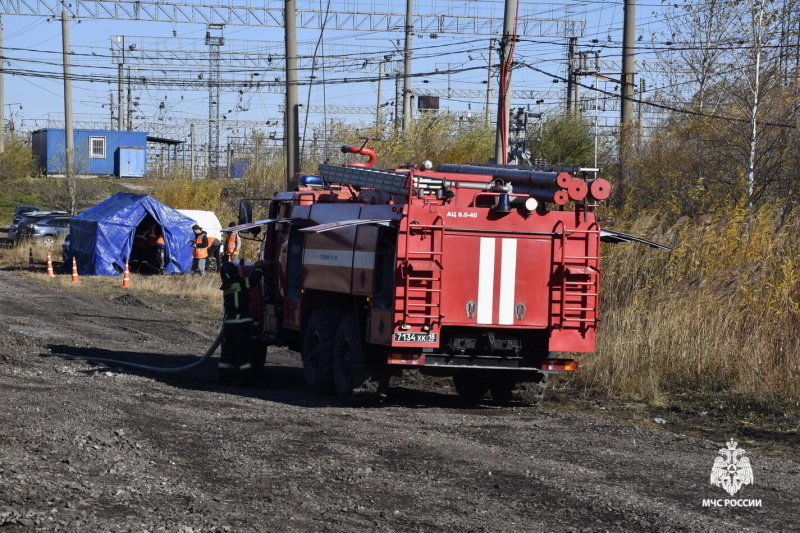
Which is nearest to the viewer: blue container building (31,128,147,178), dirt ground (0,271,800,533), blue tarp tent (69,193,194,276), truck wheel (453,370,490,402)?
dirt ground (0,271,800,533)

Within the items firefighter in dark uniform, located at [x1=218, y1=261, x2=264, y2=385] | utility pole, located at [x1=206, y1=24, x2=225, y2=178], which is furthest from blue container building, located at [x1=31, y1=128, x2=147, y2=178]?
firefighter in dark uniform, located at [x1=218, y1=261, x2=264, y2=385]

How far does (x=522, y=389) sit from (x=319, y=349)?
2.58 metres

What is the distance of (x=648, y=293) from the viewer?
1553cm

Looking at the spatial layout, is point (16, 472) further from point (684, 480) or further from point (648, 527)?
point (684, 480)

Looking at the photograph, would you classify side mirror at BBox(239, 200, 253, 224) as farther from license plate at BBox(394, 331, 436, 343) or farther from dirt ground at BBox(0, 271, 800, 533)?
license plate at BBox(394, 331, 436, 343)

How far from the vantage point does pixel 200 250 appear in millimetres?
32062

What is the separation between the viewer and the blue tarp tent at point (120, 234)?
110 feet

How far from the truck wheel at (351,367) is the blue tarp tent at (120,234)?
22.5m

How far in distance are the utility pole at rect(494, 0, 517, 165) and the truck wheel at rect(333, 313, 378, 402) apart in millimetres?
5913

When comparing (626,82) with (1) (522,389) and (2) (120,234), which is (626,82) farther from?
(2) (120,234)

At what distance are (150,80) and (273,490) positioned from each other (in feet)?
153

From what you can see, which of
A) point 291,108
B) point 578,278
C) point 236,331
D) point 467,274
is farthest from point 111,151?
point 578,278

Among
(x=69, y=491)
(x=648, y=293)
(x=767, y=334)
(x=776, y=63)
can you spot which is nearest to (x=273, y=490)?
(x=69, y=491)

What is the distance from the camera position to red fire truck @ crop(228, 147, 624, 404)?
11055 mm
